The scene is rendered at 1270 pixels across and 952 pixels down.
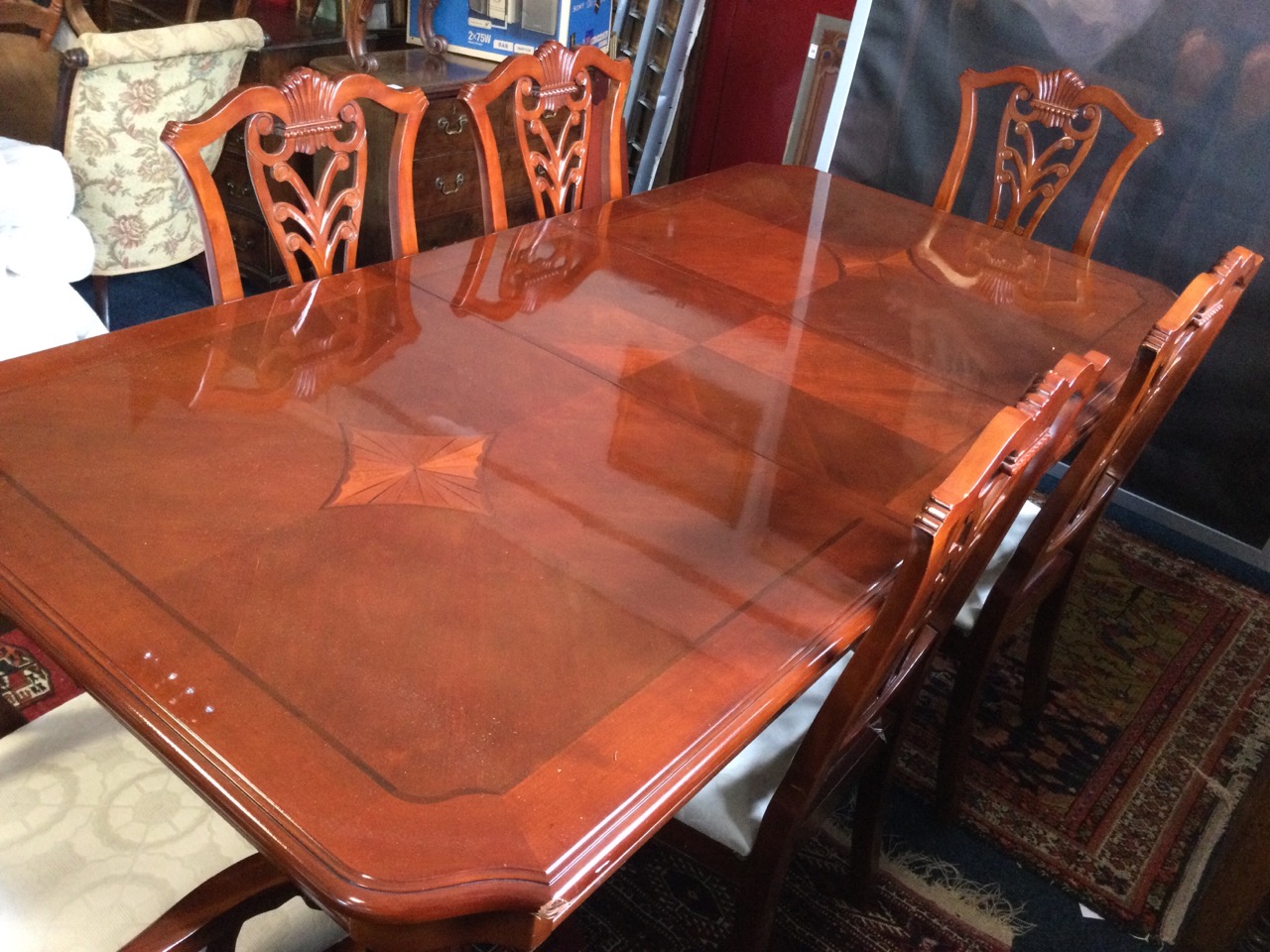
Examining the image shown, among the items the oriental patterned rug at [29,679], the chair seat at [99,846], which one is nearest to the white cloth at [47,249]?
the oriental patterned rug at [29,679]

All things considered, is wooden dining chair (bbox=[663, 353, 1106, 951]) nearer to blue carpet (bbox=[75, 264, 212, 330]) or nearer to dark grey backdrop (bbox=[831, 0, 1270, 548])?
dark grey backdrop (bbox=[831, 0, 1270, 548])

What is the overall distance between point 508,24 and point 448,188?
0.52 m

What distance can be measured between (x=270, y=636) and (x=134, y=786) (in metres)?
0.30

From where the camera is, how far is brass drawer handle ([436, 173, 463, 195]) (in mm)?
2832

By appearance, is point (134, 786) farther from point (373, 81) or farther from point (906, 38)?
point (906, 38)

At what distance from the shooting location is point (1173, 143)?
7.73ft

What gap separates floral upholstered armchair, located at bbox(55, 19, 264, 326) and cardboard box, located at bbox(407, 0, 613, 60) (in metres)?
0.63

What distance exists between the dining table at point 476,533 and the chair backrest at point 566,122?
22 centimetres

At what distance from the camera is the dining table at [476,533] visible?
2.43ft

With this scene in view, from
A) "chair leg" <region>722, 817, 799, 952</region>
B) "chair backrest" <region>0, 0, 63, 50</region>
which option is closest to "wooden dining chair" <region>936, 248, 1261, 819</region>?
"chair leg" <region>722, 817, 799, 952</region>

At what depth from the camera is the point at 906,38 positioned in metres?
2.68

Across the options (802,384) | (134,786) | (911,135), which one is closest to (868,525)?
(802,384)

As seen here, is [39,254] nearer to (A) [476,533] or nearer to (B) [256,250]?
(B) [256,250]

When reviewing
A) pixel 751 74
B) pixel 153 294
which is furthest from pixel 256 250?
pixel 751 74
